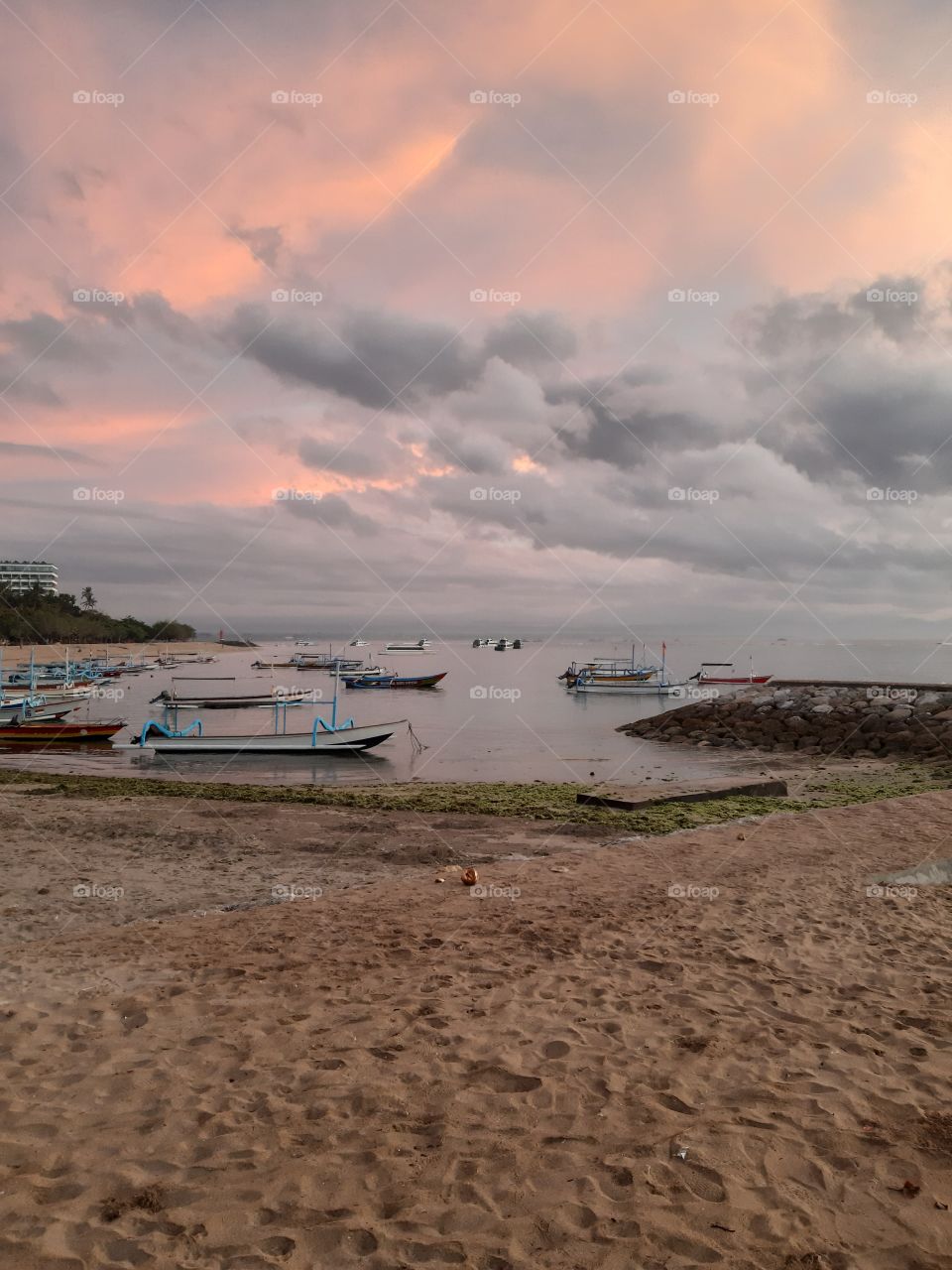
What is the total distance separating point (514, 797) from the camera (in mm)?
18641

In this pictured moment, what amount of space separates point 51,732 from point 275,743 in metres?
10.2

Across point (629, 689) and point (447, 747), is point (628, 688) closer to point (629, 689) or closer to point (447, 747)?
point (629, 689)

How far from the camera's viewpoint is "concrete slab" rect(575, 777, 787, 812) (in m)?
16.1

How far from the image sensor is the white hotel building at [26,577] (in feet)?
477

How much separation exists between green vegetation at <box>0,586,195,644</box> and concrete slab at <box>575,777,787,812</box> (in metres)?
105

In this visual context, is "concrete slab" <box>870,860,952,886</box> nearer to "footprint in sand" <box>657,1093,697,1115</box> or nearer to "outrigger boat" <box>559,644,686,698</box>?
"footprint in sand" <box>657,1093,697,1115</box>

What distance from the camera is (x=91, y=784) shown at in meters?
20.0

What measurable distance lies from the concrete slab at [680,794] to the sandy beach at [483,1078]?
23.2ft

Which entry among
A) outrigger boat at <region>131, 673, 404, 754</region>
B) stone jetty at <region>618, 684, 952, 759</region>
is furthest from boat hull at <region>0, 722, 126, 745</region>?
stone jetty at <region>618, 684, 952, 759</region>

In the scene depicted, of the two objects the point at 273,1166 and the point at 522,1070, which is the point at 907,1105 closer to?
the point at 522,1070

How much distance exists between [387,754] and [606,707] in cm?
2713

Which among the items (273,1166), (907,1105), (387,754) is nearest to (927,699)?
(387,754)

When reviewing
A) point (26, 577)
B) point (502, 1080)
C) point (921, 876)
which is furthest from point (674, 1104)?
point (26, 577)

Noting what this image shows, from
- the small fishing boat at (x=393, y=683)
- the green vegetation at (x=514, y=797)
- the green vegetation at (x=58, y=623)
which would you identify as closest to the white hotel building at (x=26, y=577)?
the green vegetation at (x=58, y=623)
